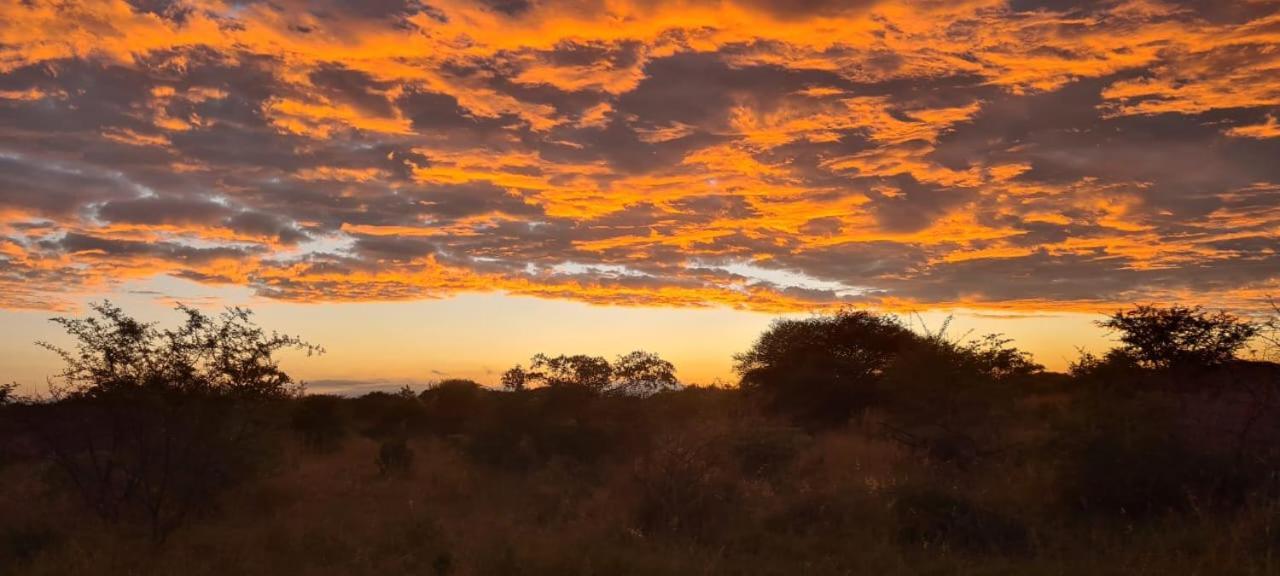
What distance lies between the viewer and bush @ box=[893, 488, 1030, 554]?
40.2ft

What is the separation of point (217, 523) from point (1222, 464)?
621 inches

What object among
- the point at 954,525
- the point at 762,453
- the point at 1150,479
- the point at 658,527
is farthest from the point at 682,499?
the point at 1150,479

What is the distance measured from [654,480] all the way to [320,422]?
58.3 feet

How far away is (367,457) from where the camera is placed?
2388 cm

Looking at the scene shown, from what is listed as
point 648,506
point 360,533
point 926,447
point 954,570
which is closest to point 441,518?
point 360,533

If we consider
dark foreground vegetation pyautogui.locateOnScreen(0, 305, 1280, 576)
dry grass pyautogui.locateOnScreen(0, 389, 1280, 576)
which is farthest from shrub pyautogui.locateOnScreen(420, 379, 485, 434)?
dry grass pyautogui.locateOnScreen(0, 389, 1280, 576)

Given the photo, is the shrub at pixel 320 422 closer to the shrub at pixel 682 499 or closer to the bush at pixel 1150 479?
the shrub at pixel 682 499

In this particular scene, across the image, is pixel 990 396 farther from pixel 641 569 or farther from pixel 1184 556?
pixel 641 569

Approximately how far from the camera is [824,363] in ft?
102

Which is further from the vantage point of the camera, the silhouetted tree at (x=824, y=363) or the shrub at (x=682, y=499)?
the silhouetted tree at (x=824, y=363)

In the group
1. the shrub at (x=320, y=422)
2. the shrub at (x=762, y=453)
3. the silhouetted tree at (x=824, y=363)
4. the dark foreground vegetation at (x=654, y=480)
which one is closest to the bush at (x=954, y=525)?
the dark foreground vegetation at (x=654, y=480)

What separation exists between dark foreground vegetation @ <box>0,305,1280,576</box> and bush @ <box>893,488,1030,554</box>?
0.03m

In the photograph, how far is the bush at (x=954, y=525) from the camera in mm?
12266

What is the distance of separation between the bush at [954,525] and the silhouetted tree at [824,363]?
1471 centimetres
